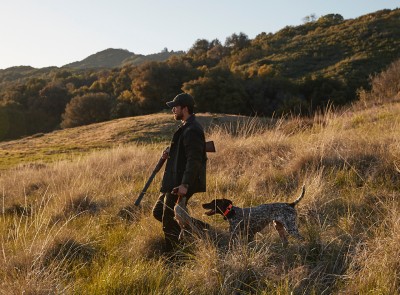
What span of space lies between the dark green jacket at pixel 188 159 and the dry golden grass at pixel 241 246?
0.65 meters

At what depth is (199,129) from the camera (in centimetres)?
414

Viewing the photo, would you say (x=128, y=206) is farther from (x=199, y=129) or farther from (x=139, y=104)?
(x=139, y=104)

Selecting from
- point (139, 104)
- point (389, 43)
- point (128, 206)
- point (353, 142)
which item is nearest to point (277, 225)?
point (128, 206)

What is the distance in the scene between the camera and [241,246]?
3730 millimetres

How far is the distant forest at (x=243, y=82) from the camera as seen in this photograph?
40688 millimetres

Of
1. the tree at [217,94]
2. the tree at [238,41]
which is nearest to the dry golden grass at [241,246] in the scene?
the tree at [217,94]

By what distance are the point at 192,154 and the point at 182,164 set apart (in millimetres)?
291

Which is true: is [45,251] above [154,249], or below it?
above

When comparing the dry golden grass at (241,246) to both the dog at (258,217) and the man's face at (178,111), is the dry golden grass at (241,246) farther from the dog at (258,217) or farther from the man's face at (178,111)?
the man's face at (178,111)

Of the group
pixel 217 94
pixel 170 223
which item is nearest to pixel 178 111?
pixel 170 223

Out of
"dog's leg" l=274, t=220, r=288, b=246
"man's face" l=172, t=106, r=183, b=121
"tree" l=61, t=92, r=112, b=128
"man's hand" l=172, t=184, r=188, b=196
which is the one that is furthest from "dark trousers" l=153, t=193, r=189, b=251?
"tree" l=61, t=92, r=112, b=128

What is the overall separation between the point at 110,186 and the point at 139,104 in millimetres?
40197

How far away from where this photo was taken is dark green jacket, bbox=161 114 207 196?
403 centimetres

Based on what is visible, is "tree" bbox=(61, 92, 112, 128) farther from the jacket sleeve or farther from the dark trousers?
the jacket sleeve
